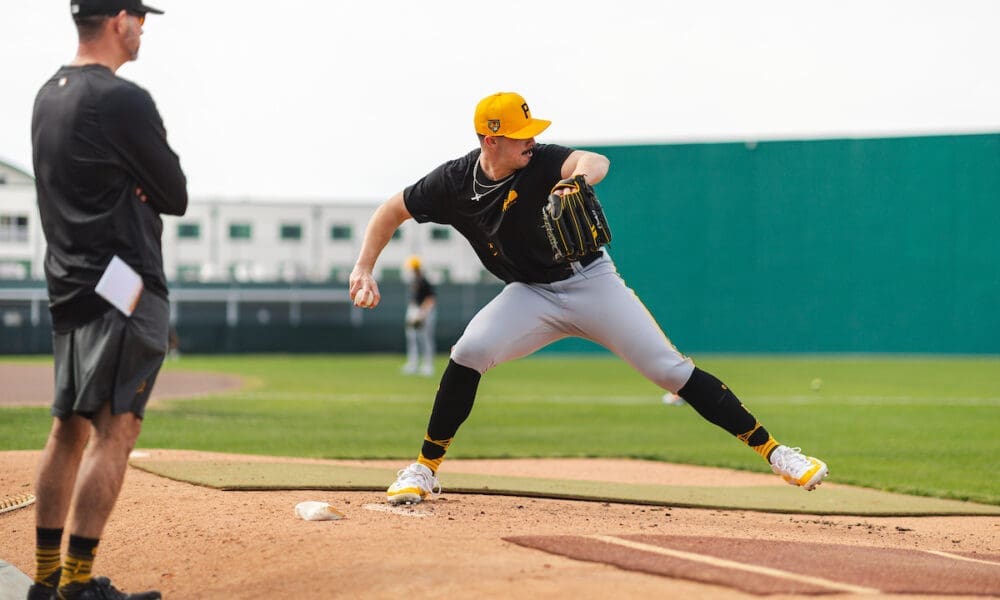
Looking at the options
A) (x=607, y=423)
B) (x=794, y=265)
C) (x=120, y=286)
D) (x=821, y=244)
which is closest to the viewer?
(x=120, y=286)

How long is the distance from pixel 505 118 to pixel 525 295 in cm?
86

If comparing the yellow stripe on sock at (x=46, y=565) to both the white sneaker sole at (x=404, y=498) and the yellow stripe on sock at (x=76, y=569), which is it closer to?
the yellow stripe on sock at (x=76, y=569)

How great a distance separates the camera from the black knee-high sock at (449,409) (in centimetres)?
566

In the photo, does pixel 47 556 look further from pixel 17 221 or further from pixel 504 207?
pixel 17 221

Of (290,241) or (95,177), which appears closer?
(95,177)

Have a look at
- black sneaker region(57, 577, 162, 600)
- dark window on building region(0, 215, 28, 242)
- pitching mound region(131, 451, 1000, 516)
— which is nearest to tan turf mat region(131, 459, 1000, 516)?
pitching mound region(131, 451, 1000, 516)

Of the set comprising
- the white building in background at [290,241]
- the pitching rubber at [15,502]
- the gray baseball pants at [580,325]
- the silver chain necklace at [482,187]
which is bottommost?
the white building in background at [290,241]

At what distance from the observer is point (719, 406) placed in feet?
18.4

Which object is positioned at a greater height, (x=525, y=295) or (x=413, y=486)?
(x=525, y=295)

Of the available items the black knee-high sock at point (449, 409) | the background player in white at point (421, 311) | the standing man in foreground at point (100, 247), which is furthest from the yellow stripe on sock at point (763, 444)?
the background player in white at point (421, 311)

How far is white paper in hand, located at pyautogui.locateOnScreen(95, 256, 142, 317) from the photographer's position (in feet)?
12.1

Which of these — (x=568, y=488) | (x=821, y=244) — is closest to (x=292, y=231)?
(x=821, y=244)

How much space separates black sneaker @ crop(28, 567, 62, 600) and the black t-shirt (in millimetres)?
2500

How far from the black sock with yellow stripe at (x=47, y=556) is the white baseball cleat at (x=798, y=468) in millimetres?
3201
